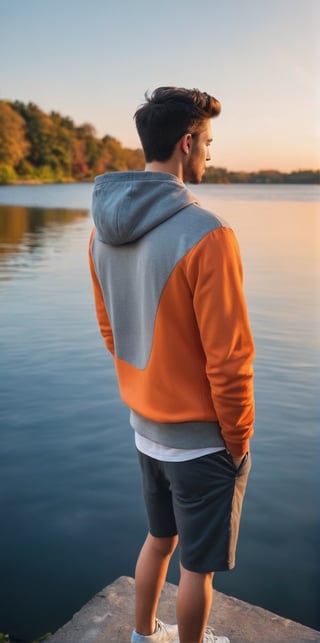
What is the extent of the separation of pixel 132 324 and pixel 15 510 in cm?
209

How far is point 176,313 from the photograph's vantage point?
5.48ft

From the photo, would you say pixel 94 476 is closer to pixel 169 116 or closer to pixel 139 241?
pixel 139 241

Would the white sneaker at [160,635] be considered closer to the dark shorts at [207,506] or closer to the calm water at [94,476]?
the dark shorts at [207,506]

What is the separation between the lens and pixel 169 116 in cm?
165

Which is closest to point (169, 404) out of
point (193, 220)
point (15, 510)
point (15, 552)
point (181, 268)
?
point (181, 268)

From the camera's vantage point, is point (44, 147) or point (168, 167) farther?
point (44, 147)

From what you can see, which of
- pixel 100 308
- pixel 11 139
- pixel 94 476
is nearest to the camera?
pixel 100 308

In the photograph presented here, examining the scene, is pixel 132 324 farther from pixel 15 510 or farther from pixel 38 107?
pixel 38 107

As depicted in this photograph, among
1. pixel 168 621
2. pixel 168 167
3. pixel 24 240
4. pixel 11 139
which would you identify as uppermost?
pixel 11 139

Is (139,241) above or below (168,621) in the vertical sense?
above

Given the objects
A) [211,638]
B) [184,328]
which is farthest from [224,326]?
[211,638]

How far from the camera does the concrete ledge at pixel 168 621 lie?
7.00 ft

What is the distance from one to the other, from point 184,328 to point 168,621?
1.09 m

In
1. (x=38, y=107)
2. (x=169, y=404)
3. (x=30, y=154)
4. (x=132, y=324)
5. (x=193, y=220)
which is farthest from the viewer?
(x=38, y=107)
